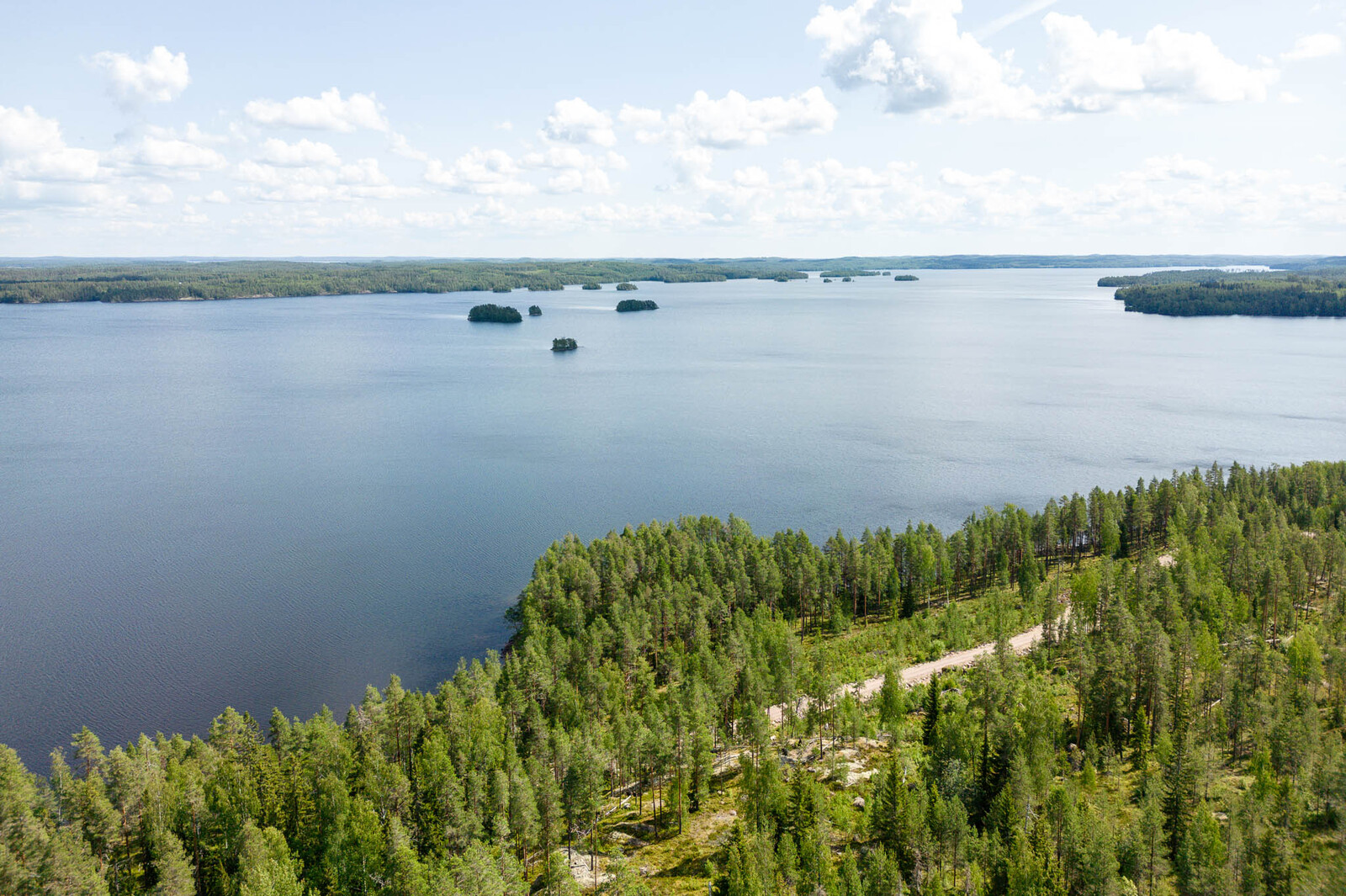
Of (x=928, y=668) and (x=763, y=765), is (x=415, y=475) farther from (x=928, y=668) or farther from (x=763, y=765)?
(x=763, y=765)

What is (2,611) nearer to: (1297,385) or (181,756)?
(181,756)

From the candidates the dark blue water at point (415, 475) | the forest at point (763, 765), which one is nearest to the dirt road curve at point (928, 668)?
the forest at point (763, 765)

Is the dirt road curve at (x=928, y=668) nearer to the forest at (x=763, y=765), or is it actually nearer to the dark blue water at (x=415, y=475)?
the forest at (x=763, y=765)

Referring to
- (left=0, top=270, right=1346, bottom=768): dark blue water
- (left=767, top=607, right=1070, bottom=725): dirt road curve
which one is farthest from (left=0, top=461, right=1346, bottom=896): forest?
(left=0, top=270, right=1346, bottom=768): dark blue water

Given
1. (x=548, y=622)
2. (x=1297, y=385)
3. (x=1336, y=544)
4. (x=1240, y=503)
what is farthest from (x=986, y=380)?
(x=548, y=622)

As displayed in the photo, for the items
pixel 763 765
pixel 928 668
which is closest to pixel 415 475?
pixel 928 668

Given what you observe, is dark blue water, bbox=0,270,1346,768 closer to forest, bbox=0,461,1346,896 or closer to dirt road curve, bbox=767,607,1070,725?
forest, bbox=0,461,1346,896
